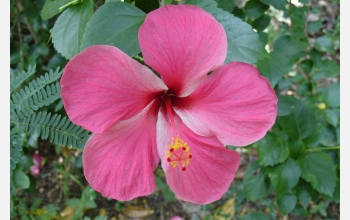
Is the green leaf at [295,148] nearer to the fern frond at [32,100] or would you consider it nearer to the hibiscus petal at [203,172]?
A: the hibiscus petal at [203,172]

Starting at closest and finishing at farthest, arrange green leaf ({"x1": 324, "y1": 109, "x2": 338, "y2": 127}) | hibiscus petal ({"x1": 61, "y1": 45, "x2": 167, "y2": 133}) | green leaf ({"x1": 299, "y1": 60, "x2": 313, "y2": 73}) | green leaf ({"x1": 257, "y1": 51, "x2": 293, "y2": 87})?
hibiscus petal ({"x1": 61, "y1": 45, "x2": 167, "y2": 133}) < green leaf ({"x1": 257, "y1": 51, "x2": 293, "y2": 87}) < green leaf ({"x1": 324, "y1": 109, "x2": 338, "y2": 127}) < green leaf ({"x1": 299, "y1": 60, "x2": 313, "y2": 73})

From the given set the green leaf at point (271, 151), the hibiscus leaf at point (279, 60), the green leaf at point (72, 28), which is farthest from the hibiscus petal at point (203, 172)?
the green leaf at point (271, 151)

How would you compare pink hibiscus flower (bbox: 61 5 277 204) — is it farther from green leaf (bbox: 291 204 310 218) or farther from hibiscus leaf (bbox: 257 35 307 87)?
green leaf (bbox: 291 204 310 218)

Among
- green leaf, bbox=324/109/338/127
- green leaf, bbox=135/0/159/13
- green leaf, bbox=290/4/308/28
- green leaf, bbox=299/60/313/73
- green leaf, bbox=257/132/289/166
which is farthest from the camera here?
green leaf, bbox=299/60/313/73

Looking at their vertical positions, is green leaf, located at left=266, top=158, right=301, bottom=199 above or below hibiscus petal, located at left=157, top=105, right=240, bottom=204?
below

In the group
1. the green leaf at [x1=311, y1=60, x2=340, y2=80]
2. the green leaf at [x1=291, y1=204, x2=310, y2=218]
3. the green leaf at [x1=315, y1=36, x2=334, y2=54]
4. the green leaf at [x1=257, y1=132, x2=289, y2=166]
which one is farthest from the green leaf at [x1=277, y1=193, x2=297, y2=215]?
the green leaf at [x1=315, y1=36, x2=334, y2=54]

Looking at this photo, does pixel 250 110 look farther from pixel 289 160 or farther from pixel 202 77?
pixel 289 160

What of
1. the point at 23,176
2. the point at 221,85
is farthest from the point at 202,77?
the point at 23,176

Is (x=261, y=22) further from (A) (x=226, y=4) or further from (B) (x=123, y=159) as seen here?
(B) (x=123, y=159)
